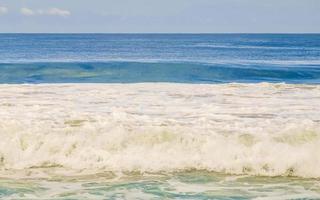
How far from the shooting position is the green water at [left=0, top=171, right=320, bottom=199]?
308 inches

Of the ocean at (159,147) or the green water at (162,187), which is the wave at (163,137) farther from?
the green water at (162,187)

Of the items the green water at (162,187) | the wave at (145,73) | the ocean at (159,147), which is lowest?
the green water at (162,187)

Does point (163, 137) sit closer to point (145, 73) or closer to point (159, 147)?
point (159, 147)

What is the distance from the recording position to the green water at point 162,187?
783cm

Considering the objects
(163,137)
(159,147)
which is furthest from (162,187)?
(163,137)

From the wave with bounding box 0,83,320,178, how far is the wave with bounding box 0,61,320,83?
15465mm

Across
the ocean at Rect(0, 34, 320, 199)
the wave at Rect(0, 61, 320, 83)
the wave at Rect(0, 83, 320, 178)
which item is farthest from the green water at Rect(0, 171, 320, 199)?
the wave at Rect(0, 61, 320, 83)

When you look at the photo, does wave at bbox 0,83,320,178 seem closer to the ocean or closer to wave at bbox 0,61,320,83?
the ocean

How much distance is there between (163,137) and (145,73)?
22.0 m

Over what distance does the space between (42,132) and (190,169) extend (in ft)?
9.16

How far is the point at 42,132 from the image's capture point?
1045 cm

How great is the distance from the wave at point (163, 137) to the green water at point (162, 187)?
38 cm

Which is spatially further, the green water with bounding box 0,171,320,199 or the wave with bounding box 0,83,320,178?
the wave with bounding box 0,83,320,178

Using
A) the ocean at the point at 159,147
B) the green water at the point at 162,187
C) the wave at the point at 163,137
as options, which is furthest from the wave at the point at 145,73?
the green water at the point at 162,187
